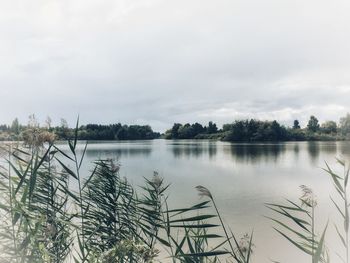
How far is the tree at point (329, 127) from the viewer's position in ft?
270

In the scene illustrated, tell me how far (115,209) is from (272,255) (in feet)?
23.5

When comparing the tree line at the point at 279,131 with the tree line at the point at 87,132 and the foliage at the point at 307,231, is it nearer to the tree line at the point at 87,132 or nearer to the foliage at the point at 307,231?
the tree line at the point at 87,132

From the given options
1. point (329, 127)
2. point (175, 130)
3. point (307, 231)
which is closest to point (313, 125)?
point (329, 127)

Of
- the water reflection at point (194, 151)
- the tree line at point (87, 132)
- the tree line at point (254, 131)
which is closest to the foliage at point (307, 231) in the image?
the tree line at point (87, 132)

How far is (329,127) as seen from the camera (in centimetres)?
8344

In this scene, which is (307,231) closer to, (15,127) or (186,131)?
(15,127)

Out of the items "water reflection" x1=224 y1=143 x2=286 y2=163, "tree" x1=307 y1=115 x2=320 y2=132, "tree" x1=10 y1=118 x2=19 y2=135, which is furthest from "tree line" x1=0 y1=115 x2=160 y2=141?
"tree" x1=307 y1=115 x2=320 y2=132

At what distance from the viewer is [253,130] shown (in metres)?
85.4

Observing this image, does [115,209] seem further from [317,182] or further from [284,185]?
[317,182]

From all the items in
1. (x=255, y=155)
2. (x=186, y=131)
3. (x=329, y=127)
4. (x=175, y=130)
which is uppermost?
(x=175, y=130)

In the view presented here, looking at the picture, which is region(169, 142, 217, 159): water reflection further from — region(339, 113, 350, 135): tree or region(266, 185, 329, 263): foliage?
region(266, 185, 329, 263): foliage

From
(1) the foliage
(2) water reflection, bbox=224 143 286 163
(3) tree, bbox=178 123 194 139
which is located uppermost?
(3) tree, bbox=178 123 194 139

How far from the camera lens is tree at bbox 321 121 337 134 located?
270 feet

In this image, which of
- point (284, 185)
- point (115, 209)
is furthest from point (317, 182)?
point (115, 209)
